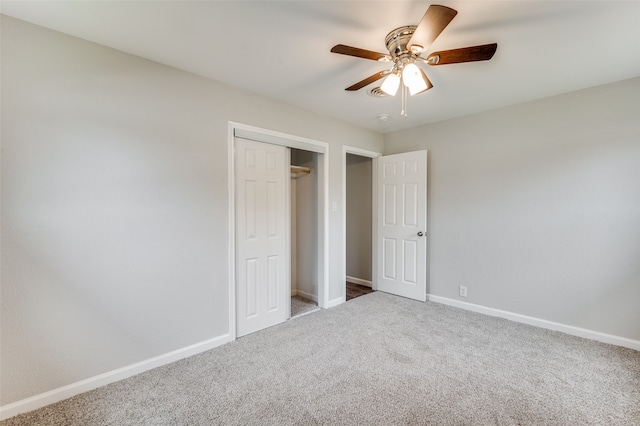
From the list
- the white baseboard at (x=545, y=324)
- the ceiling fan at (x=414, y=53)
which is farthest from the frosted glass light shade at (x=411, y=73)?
the white baseboard at (x=545, y=324)

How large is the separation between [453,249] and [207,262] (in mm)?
2863

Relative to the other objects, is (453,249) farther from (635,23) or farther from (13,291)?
(13,291)

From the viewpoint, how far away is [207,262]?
2.41m

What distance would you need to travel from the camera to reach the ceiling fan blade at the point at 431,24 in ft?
4.07

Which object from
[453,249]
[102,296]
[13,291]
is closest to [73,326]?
[102,296]

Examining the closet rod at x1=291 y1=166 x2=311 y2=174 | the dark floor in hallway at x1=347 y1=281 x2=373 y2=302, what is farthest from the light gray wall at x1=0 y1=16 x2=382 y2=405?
the dark floor in hallway at x1=347 y1=281 x2=373 y2=302

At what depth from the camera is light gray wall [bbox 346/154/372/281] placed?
444cm

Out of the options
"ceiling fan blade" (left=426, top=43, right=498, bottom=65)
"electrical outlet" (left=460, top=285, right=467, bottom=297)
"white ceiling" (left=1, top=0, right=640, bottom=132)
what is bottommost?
"electrical outlet" (left=460, top=285, right=467, bottom=297)

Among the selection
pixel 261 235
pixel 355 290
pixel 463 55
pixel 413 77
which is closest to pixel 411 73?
pixel 413 77

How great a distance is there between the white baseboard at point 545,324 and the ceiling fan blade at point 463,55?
8.92 feet

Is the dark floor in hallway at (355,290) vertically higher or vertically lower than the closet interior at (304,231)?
lower

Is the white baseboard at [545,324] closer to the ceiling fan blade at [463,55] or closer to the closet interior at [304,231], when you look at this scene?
the closet interior at [304,231]

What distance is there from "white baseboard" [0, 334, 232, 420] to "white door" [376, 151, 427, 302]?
2392 millimetres

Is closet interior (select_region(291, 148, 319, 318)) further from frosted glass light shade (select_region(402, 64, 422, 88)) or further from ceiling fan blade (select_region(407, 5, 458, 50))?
ceiling fan blade (select_region(407, 5, 458, 50))
